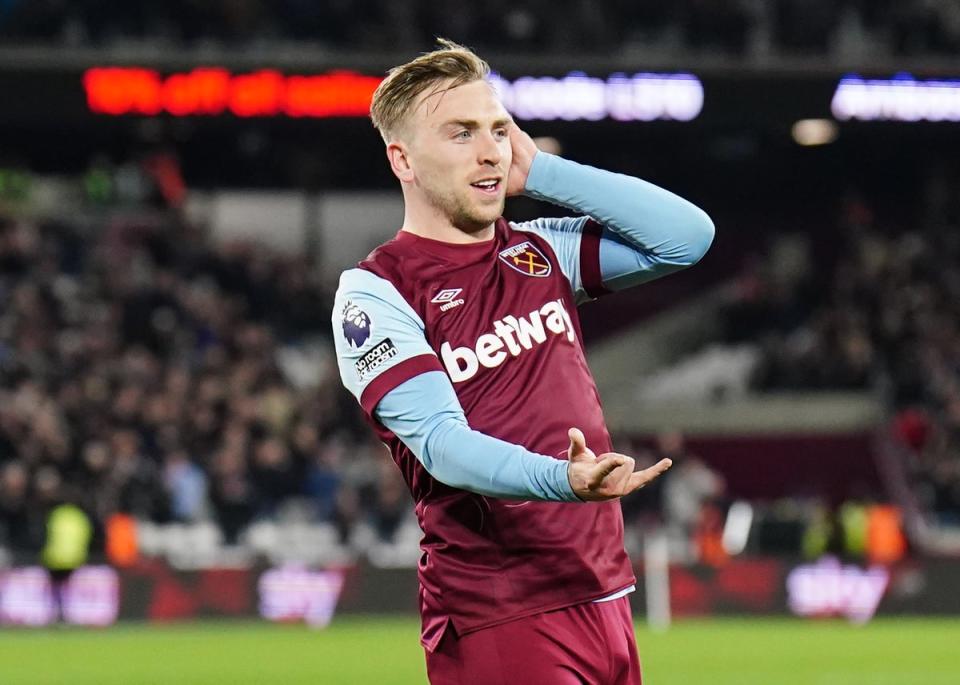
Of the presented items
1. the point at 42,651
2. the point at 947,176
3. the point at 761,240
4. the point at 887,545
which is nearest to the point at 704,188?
the point at 761,240

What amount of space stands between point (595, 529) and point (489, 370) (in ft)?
1.32

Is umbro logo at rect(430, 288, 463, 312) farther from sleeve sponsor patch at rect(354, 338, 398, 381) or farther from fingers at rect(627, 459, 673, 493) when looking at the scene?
fingers at rect(627, 459, 673, 493)

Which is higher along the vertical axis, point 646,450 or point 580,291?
point 646,450

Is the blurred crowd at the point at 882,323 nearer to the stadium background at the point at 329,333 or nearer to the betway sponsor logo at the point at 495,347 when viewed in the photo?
the stadium background at the point at 329,333

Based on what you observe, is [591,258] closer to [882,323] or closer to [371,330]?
[371,330]

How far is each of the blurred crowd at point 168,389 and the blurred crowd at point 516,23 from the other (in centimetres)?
303

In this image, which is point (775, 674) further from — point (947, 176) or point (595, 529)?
point (947, 176)

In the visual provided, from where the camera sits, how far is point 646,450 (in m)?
21.3

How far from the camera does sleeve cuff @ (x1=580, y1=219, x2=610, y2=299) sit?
3957 mm

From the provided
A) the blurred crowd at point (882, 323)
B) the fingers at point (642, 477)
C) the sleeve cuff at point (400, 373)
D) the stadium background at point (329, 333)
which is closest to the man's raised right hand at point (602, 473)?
the fingers at point (642, 477)

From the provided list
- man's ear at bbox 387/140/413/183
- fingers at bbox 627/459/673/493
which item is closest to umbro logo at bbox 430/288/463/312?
man's ear at bbox 387/140/413/183

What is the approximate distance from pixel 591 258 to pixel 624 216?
0.14 meters

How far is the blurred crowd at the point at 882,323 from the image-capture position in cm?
2136

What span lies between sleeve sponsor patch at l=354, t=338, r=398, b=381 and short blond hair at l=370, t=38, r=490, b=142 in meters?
0.47
